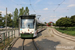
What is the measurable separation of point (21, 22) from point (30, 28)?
4.75ft

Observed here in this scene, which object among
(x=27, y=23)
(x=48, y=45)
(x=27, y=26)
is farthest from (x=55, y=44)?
(x=27, y=23)

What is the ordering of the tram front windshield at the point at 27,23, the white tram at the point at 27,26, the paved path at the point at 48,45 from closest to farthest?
the paved path at the point at 48,45, the white tram at the point at 27,26, the tram front windshield at the point at 27,23

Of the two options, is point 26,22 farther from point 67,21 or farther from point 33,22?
point 67,21

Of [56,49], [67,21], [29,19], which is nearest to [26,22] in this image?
[29,19]

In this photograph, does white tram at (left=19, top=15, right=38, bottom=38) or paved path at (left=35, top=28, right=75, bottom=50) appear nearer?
paved path at (left=35, top=28, right=75, bottom=50)

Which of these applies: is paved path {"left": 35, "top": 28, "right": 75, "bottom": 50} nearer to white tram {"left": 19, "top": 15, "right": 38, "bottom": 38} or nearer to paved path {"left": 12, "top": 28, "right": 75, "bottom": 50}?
paved path {"left": 12, "top": 28, "right": 75, "bottom": 50}

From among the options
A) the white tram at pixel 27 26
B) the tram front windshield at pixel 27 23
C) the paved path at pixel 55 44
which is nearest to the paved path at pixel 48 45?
the paved path at pixel 55 44

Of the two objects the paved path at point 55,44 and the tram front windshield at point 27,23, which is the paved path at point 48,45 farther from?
the tram front windshield at point 27,23

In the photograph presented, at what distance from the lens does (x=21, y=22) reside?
36.5 feet

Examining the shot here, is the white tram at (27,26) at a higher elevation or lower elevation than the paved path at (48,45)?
higher

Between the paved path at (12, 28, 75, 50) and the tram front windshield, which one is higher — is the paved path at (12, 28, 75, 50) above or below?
below

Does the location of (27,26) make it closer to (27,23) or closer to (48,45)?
(27,23)

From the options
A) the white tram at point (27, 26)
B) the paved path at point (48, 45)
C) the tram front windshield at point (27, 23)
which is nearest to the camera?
the paved path at point (48, 45)

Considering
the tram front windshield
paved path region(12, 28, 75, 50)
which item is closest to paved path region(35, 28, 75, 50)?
paved path region(12, 28, 75, 50)
